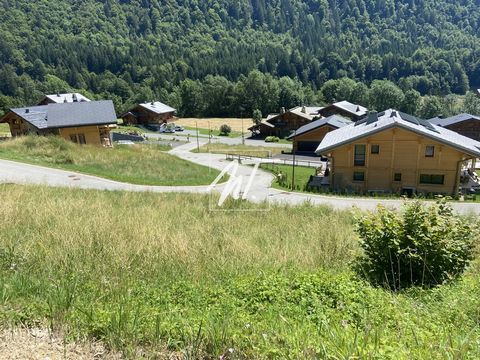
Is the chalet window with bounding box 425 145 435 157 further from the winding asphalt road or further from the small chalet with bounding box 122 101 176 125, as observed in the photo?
the small chalet with bounding box 122 101 176 125

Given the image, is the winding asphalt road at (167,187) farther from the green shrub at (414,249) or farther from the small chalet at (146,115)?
the small chalet at (146,115)

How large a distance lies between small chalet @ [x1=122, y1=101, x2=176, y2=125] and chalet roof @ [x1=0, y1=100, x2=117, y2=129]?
2229 inches

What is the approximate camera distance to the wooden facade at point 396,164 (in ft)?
117

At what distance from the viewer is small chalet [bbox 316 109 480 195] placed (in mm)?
35281

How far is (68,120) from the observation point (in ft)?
143

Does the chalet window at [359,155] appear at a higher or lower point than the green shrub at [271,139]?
higher

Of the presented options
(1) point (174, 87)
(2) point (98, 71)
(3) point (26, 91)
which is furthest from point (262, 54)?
(3) point (26, 91)

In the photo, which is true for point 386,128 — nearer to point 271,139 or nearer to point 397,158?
point 397,158

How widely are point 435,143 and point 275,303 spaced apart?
36289mm

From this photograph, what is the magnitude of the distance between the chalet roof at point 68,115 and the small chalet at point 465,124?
175 ft

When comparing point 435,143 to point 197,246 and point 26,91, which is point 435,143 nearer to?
point 197,246

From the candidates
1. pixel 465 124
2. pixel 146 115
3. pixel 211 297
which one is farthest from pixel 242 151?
pixel 211 297

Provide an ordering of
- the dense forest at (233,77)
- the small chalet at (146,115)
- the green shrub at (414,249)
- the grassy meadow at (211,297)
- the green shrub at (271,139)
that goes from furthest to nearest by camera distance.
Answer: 1. the dense forest at (233,77)
2. the small chalet at (146,115)
3. the green shrub at (271,139)
4. the green shrub at (414,249)
5. the grassy meadow at (211,297)

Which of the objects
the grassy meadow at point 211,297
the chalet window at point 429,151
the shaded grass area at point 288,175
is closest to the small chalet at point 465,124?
the chalet window at point 429,151
